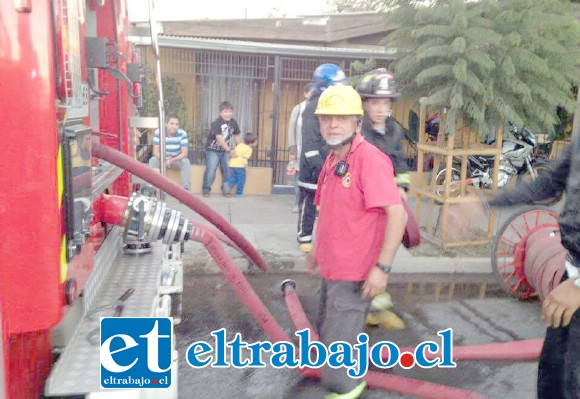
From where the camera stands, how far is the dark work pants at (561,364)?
2457 mm

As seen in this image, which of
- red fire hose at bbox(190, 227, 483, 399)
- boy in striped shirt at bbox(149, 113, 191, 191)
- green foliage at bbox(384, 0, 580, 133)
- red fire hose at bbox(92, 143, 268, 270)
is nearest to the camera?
red fire hose at bbox(92, 143, 268, 270)

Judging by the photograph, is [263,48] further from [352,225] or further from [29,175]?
[29,175]

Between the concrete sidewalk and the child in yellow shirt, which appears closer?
the concrete sidewalk

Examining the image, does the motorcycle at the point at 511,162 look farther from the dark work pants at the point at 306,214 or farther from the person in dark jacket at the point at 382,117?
the person in dark jacket at the point at 382,117

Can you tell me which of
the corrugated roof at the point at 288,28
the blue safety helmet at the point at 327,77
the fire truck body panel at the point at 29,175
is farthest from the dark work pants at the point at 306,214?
the corrugated roof at the point at 288,28

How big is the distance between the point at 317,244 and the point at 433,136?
7660 mm

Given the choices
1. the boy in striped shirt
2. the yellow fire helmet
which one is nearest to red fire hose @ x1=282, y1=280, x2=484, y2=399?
the yellow fire helmet

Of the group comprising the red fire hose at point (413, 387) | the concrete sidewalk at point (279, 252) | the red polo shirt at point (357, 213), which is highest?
the red polo shirt at point (357, 213)

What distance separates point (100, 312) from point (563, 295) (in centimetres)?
200

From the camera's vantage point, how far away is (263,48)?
9.74 meters

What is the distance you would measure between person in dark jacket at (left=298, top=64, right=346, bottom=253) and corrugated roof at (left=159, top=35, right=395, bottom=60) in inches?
156

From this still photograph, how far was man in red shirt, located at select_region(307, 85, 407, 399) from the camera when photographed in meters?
3.14

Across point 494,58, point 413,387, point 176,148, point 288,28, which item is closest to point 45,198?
point 413,387

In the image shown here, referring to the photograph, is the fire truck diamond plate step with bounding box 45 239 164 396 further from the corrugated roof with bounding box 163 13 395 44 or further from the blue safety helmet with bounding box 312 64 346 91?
the corrugated roof with bounding box 163 13 395 44
